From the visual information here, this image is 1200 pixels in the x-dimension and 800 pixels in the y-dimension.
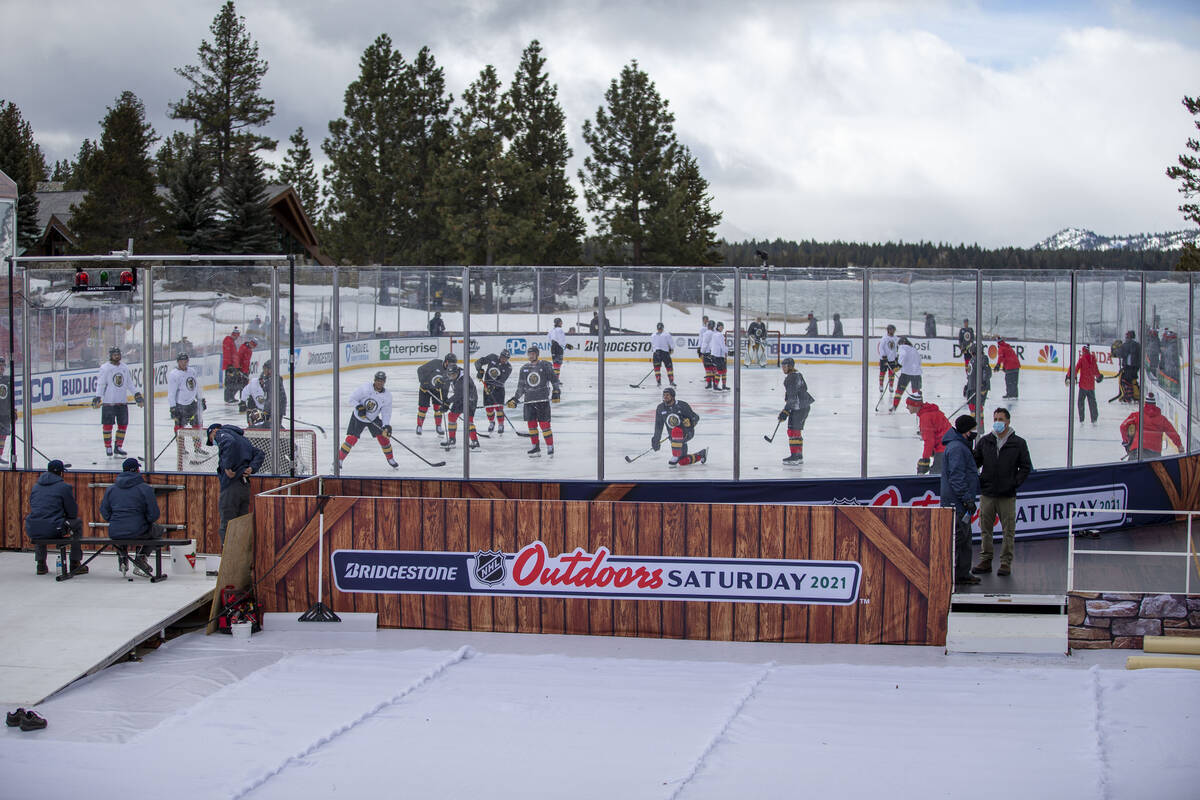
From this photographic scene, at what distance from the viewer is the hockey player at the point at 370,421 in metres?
14.3

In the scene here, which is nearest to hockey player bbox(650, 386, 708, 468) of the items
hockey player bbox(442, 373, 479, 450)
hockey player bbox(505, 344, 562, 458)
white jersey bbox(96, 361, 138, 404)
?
hockey player bbox(505, 344, 562, 458)

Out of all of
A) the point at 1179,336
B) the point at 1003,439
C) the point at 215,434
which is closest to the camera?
the point at 1003,439

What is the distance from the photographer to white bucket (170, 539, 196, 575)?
1258 centimetres

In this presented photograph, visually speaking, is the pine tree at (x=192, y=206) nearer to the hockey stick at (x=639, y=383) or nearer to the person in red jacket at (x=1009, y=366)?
the hockey stick at (x=639, y=383)

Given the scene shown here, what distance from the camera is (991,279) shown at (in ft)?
48.1

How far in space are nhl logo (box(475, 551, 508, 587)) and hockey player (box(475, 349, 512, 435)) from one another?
314 centimetres

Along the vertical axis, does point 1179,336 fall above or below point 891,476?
above

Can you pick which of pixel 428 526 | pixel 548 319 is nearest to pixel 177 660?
pixel 428 526

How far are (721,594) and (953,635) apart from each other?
7.00 ft

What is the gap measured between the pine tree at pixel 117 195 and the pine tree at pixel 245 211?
391cm

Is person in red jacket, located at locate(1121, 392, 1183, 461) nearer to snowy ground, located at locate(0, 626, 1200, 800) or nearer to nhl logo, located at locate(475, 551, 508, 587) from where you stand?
snowy ground, located at locate(0, 626, 1200, 800)

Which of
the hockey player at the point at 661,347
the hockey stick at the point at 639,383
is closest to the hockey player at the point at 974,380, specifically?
the hockey player at the point at 661,347

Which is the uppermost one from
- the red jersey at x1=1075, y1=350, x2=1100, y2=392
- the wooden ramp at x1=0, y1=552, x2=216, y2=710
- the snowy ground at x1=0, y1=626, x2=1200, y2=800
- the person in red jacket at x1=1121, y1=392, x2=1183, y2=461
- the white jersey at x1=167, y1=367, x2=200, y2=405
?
the red jersey at x1=1075, y1=350, x2=1100, y2=392

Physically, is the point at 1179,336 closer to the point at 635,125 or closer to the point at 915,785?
the point at 915,785
